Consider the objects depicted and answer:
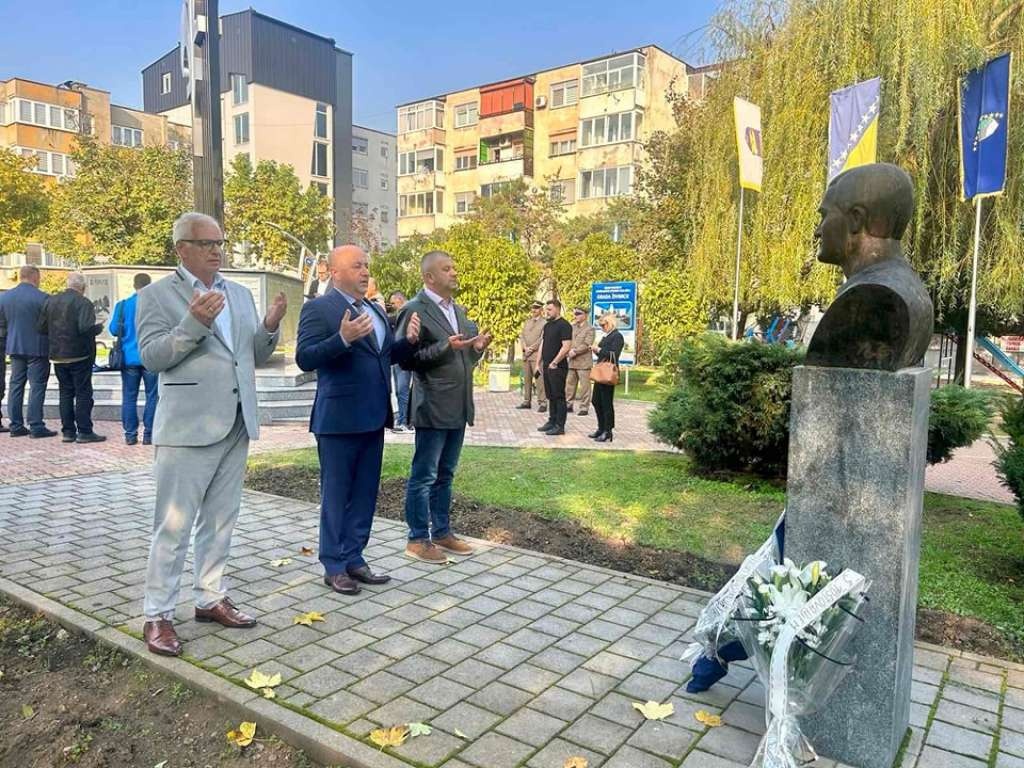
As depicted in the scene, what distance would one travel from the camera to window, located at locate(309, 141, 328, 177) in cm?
5775

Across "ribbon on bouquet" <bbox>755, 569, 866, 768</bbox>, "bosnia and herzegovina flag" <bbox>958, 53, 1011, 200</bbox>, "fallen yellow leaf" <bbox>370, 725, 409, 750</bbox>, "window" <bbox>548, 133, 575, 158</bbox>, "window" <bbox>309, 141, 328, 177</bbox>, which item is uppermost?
"window" <bbox>309, 141, 328, 177</bbox>

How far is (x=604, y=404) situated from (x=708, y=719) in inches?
299

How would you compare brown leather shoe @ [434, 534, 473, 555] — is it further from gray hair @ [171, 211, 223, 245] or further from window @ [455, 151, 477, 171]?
window @ [455, 151, 477, 171]

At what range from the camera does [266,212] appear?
3347cm

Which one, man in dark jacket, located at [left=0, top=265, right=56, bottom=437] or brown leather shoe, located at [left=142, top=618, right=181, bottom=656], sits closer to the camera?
brown leather shoe, located at [left=142, top=618, right=181, bottom=656]

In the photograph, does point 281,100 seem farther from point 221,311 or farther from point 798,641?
point 798,641

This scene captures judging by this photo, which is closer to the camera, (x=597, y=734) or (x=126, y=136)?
(x=597, y=734)

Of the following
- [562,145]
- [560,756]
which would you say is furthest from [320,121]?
[560,756]

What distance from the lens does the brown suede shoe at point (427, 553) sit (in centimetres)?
493

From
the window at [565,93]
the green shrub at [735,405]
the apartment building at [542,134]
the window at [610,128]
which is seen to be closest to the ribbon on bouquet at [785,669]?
the green shrub at [735,405]

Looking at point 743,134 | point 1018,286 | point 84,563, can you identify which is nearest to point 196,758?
point 84,563

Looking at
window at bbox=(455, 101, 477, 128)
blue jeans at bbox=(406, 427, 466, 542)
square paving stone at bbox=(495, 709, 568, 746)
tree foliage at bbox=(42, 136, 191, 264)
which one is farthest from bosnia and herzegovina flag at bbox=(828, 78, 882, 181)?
window at bbox=(455, 101, 477, 128)

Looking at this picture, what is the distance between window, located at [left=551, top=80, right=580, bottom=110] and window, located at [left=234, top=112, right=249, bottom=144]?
938 inches

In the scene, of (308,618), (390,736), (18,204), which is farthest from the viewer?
(18,204)
